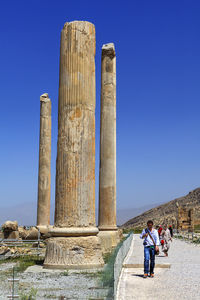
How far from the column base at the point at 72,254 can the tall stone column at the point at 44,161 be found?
40.9 feet

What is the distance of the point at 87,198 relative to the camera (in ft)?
36.3

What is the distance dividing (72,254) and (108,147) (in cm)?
840

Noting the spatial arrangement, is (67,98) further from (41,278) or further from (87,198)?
(41,278)

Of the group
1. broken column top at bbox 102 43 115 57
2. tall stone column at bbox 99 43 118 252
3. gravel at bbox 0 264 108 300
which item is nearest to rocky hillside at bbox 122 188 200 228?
tall stone column at bbox 99 43 118 252

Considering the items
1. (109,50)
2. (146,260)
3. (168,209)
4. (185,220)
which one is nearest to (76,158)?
(146,260)

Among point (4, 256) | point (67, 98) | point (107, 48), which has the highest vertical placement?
point (107, 48)

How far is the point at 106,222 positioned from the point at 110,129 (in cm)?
407

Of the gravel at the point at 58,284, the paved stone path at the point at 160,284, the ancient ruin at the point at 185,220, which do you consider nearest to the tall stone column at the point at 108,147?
the paved stone path at the point at 160,284

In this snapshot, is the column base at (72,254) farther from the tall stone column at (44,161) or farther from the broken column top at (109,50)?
the tall stone column at (44,161)

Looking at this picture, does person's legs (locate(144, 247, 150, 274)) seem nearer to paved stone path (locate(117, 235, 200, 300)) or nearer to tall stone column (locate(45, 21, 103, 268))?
paved stone path (locate(117, 235, 200, 300))

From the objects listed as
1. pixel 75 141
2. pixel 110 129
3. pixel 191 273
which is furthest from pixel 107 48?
pixel 191 273

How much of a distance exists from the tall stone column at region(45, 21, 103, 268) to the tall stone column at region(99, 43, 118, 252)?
6.48 m

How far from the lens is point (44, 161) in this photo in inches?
933

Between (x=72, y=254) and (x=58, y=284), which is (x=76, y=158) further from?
(x=58, y=284)
